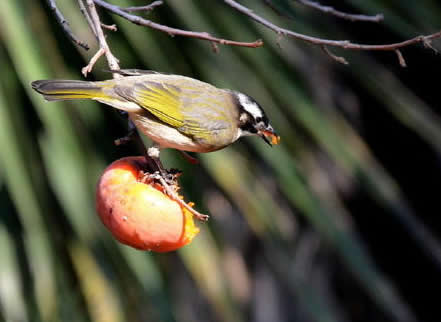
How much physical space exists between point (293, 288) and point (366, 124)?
1.75 meters

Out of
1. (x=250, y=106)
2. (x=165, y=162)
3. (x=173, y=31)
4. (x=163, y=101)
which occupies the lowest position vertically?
(x=165, y=162)

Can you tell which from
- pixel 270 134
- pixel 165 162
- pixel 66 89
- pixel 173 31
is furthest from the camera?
pixel 165 162

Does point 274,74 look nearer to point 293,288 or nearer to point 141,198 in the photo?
point 293,288

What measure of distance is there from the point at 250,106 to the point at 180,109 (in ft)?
0.65

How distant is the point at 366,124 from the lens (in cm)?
376

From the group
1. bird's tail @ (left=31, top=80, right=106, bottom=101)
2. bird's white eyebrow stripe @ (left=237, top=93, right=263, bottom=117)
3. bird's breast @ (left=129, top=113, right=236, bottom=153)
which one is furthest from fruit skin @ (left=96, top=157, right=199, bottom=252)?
bird's white eyebrow stripe @ (left=237, top=93, right=263, bottom=117)

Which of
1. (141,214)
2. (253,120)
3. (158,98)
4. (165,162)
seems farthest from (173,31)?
(165,162)

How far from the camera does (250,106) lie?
74.0 inches

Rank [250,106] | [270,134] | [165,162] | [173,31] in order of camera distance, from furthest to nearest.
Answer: [165,162] < [250,106] < [270,134] < [173,31]

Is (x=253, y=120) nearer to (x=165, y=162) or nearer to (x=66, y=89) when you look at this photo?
(x=165, y=162)

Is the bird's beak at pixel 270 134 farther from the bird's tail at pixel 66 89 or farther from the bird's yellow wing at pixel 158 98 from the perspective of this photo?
the bird's tail at pixel 66 89

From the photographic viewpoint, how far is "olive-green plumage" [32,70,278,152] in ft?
5.53

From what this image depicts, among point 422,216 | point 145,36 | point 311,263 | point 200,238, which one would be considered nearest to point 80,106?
point 145,36

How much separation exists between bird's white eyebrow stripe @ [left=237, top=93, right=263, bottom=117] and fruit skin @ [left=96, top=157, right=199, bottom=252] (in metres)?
0.55
